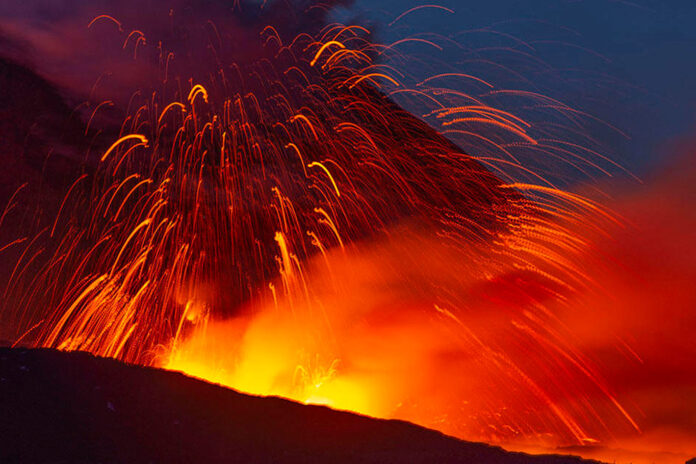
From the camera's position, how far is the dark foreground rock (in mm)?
7230

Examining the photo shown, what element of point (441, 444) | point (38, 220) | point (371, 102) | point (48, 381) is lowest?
point (38, 220)

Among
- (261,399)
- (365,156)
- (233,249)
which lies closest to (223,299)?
(233,249)

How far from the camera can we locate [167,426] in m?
8.15

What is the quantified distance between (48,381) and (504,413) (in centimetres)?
1382

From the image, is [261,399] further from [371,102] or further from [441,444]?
[371,102]

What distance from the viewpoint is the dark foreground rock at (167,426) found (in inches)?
Result: 285

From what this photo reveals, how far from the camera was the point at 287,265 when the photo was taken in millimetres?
21594

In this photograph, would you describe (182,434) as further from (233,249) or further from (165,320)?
(233,249)

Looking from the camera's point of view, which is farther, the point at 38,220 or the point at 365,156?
the point at 38,220

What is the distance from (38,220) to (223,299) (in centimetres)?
721

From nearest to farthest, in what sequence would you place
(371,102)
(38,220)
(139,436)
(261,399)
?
(139,436) < (261,399) < (371,102) < (38,220)

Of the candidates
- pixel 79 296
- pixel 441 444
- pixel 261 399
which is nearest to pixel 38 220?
pixel 79 296

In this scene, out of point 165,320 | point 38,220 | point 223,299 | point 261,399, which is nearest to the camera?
point 261,399

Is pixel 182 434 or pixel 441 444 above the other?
pixel 441 444
